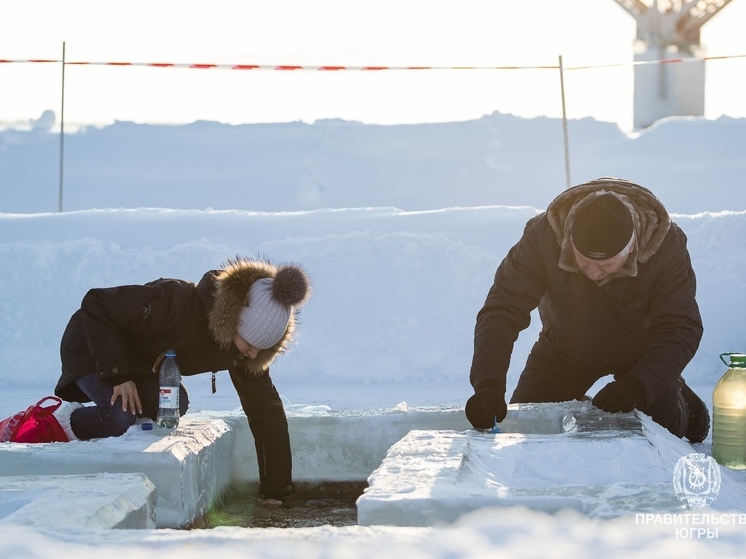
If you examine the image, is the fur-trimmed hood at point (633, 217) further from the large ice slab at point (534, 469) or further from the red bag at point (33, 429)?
the red bag at point (33, 429)

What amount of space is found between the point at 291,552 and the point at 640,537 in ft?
2.43

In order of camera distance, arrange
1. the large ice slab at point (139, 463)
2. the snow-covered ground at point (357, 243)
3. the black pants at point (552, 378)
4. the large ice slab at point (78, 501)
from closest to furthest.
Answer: the snow-covered ground at point (357, 243), the large ice slab at point (78, 501), the large ice slab at point (139, 463), the black pants at point (552, 378)

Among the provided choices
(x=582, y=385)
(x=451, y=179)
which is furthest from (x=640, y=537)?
(x=451, y=179)

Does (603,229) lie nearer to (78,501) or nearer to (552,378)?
(552,378)

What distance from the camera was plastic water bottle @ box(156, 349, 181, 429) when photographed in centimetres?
395

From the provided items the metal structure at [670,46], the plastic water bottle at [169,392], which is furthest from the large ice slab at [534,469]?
the metal structure at [670,46]

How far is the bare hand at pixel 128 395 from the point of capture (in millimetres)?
3916

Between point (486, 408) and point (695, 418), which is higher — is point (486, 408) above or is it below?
above

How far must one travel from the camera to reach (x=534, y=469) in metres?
3.20

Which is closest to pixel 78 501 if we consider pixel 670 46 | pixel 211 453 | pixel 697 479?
pixel 211 453

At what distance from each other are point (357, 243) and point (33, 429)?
24.8 feet

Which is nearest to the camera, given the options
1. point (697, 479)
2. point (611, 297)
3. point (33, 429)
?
point (697, 479)

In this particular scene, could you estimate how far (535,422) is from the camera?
13.6 ft

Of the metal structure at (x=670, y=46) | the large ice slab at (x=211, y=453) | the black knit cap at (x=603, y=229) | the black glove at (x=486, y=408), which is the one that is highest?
the metal structure at (x=670, y=46)
